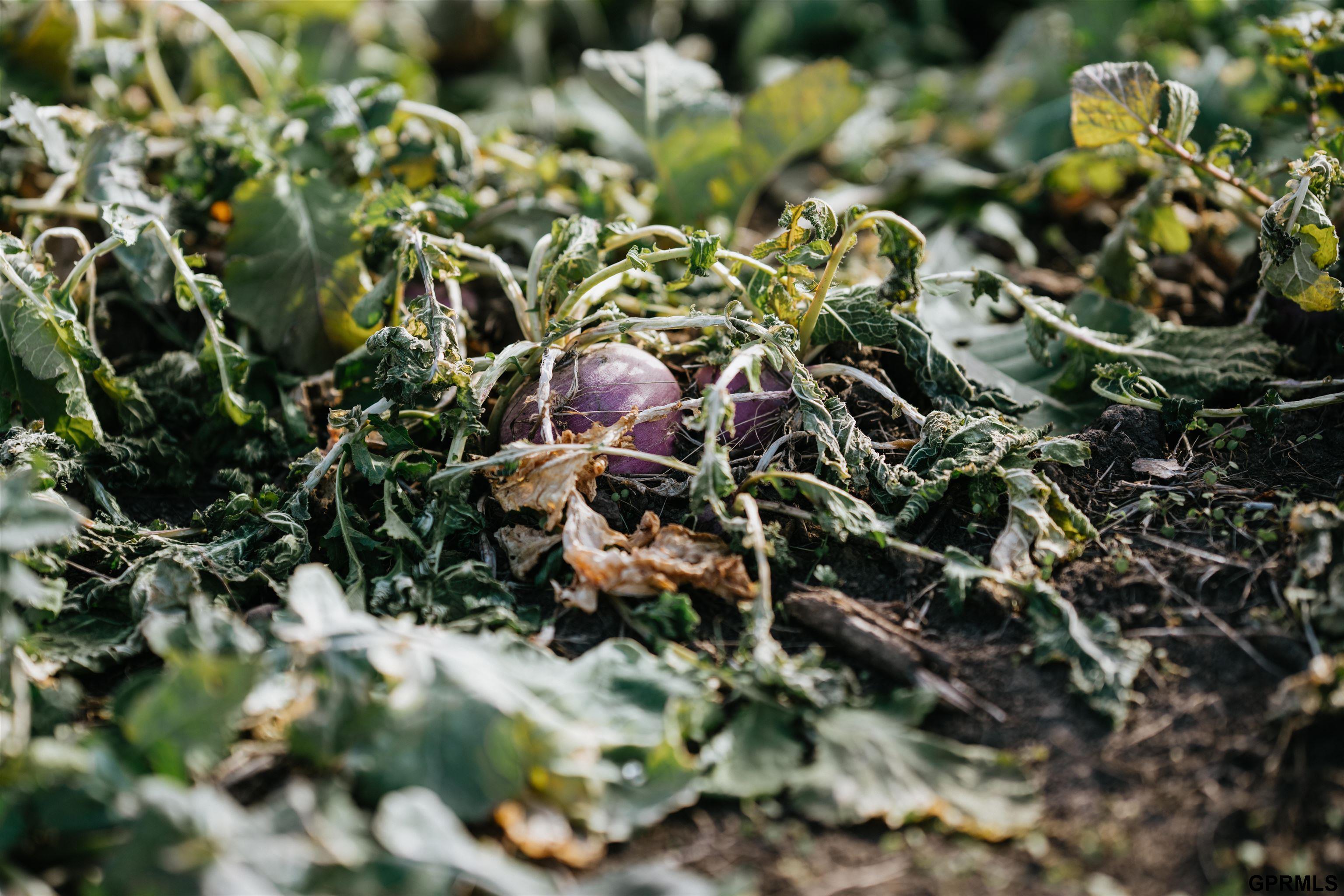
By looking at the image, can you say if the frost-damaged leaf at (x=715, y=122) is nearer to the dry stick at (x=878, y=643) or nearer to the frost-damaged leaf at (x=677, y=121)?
the frost-damaged leaf at (x=677, y=121)

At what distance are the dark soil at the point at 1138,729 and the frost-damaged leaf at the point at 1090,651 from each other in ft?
0.10

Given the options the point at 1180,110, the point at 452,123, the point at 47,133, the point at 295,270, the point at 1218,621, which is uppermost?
the point at 47,133

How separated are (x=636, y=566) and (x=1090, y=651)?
0.82 m

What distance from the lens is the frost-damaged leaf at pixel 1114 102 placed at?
7.73ft

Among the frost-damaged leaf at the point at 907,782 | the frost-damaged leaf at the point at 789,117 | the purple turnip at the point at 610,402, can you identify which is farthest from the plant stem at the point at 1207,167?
the frost-damaged leaf at the point at 907,782

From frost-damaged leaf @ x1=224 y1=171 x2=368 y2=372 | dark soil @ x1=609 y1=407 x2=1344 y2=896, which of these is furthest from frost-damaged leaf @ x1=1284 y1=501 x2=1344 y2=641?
frost-damaged leaf @ x1=224 y1=171 x2=368 y2=372

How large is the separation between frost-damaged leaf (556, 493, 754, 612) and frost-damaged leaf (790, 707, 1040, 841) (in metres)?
0.36

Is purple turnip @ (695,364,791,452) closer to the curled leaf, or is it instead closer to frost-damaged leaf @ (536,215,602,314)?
the curled leaf

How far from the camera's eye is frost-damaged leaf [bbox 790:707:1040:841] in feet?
4.63

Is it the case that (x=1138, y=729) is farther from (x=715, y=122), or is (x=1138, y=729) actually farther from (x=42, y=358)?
(x=42, y=358)

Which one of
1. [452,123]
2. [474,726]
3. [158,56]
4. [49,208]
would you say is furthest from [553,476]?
[158,56]

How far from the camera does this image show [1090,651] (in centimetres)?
162

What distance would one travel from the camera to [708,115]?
3020 mm

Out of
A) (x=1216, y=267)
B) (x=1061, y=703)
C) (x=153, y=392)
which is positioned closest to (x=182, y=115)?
(x=153, y=392)
